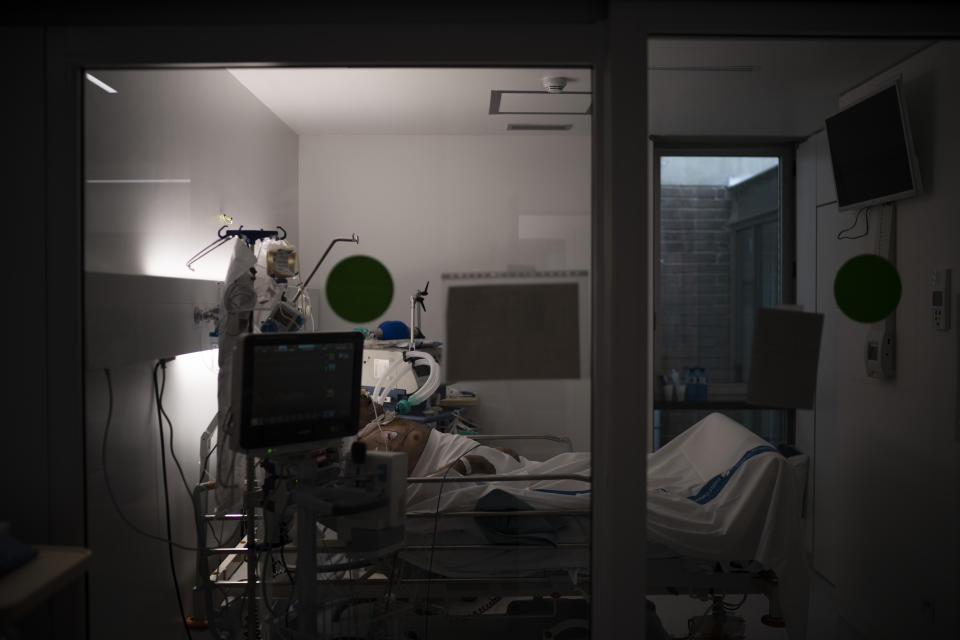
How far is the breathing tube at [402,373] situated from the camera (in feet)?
6.41

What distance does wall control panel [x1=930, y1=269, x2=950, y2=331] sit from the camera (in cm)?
184

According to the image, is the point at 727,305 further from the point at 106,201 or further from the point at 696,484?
the point at 106,201

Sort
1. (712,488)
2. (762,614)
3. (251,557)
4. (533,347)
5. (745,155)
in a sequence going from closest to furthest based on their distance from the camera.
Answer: (533,347) → (745,155) → (251,557) → (762,614) → (712,488)

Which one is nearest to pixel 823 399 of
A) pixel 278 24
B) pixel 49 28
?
pixel 278 24

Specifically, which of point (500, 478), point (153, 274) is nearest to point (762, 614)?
point (500, 478)

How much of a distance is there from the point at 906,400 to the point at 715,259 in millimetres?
698

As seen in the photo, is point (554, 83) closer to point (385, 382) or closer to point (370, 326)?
point (370, 326)

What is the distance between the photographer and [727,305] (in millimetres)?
2037

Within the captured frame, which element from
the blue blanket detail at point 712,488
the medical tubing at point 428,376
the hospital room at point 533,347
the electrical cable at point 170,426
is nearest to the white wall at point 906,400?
the hospital room at point 533,347

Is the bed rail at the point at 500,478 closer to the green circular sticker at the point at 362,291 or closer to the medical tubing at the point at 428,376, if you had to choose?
the medical tubing at the point at 428,376

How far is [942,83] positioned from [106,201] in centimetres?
249

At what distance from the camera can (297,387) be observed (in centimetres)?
194

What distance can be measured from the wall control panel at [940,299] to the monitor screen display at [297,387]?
169 centimetres

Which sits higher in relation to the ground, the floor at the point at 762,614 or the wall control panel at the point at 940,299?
the wall control panel at the point at 940,299
